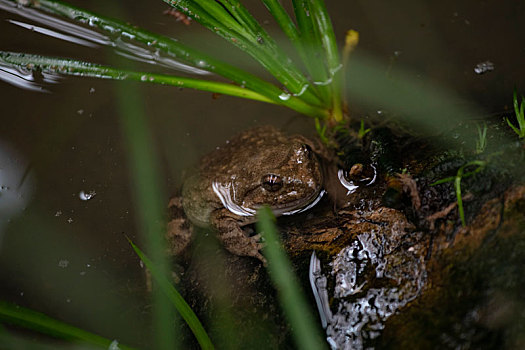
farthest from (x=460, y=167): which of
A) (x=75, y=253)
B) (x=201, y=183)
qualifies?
(x=75, y=253)

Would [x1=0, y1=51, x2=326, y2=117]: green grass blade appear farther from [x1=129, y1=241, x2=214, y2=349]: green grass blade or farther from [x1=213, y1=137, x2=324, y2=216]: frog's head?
[x1=129, y1=241, x2=214, y2=349]: green grass blade

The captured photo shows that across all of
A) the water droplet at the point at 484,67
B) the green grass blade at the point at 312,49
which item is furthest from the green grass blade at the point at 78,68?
the water droplet at the point at 484,67

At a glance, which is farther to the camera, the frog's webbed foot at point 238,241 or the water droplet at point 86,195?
the water droplet at point 86,195

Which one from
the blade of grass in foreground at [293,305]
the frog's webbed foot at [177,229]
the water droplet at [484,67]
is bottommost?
the blade of grass in foreground at [293,305]

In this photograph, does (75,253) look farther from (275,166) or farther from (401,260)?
(401,260)

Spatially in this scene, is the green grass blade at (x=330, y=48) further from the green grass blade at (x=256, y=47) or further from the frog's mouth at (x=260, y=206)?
the frog's mouth at (x=260, y=206)

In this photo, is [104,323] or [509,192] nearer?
[509,192]

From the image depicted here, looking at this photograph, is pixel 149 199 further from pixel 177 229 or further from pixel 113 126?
pixel 113 126
